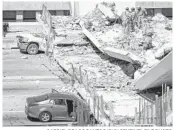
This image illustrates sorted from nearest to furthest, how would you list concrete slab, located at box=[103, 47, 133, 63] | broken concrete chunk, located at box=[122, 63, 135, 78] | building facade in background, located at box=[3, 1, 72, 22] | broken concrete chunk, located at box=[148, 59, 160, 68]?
broken concrete chunk, located at box=[148, 59, 160, 68] < concrete slab, located at box=[103, 47, 133, 63] < broken concrete chunk, located at box=[122, 63, 135, 78] < building facade in background, located at box=[3, 1, 72, 22]

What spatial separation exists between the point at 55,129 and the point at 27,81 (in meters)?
8.29

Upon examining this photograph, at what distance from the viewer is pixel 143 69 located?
77.7 feet

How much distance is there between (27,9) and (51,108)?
66.4 ft

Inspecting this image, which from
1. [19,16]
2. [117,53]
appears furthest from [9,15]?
[117,53]

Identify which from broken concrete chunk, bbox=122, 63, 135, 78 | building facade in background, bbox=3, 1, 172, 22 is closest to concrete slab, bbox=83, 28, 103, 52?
broken concrete chunk, bbox=122, 63, 135, 78

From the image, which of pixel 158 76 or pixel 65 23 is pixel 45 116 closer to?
pixel 158 76

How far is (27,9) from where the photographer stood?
134 feet

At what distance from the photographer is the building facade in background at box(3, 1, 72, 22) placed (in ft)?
133

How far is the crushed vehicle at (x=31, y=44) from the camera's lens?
1238 inches

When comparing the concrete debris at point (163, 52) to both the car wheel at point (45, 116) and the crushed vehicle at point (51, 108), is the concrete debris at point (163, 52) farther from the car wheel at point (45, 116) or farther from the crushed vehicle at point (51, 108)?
the car wheel at point (45, 116)

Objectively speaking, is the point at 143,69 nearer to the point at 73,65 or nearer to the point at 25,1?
the point at 73,65

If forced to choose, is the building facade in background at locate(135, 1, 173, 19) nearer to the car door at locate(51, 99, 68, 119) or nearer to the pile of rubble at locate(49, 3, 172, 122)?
the pile of rubble at locate(49, 3, 172, 122)

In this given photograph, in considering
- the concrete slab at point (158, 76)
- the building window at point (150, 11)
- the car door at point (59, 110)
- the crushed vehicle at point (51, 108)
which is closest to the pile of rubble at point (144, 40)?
the concrete slab at point (158, 76)

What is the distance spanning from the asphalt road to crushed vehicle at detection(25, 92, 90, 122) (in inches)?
11.1
